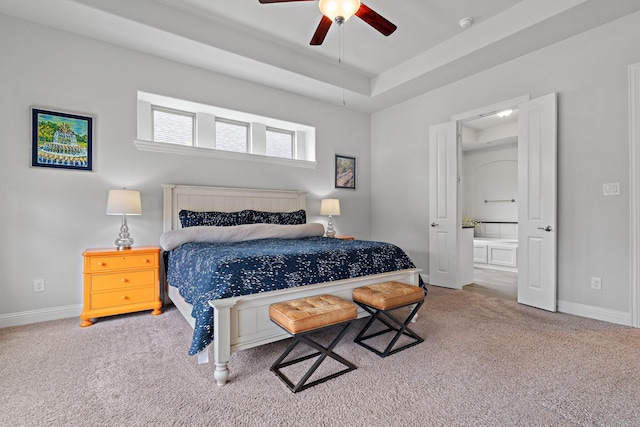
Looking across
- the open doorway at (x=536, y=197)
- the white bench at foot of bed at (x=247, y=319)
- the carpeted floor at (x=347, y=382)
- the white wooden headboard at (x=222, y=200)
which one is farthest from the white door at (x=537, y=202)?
the white wooden headboard at (x=222, y=200)

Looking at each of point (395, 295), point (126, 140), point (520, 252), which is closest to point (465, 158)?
point (520, 252)

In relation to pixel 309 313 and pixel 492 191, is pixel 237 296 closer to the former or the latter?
pixel 309 313

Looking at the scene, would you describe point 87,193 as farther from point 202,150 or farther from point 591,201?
point 591,201

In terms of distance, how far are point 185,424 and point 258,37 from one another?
3654 mm

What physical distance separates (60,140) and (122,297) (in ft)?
5.35

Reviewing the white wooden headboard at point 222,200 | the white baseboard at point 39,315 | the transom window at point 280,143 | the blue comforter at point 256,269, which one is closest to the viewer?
the blue comforter at point 256,269

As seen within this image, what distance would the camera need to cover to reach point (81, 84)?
3010 mm

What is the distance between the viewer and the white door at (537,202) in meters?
3.13

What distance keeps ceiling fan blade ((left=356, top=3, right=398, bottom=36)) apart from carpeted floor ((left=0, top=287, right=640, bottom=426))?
2.47 m

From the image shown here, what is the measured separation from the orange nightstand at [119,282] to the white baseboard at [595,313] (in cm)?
412

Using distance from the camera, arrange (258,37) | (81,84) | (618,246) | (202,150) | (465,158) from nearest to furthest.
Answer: (618,246), (81,84), (258,37), (202,150), (465,158)

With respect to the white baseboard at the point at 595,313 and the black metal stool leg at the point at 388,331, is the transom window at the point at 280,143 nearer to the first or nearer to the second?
the black metal stool leg at the point at 388,331

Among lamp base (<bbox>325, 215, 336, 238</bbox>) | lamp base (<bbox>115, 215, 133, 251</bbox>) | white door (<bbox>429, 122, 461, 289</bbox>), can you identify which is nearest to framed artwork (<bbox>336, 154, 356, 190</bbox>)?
lamp base (<bbox>325, 215, 336, 238</bbox>)

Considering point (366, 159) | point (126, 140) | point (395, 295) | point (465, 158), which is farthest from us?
point (465, 158)
